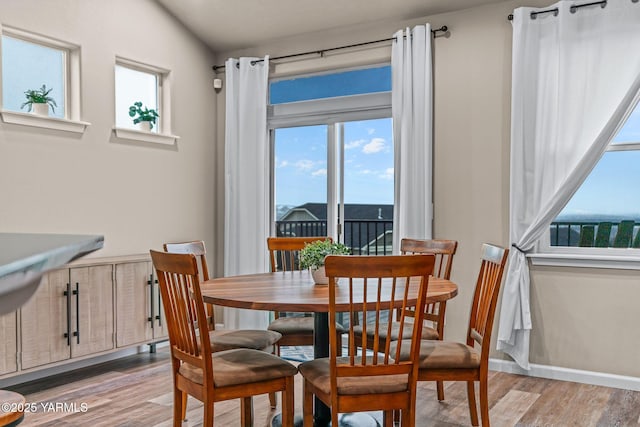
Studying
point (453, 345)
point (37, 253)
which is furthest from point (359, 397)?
point (37, 253)

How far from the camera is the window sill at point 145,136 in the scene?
14.5 ft

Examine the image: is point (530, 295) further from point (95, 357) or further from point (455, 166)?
point (95, 357)

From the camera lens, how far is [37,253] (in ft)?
2.41

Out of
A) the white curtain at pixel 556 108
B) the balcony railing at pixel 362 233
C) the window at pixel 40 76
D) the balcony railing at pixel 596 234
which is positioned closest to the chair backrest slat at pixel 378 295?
the white curtain at pixel 556 108

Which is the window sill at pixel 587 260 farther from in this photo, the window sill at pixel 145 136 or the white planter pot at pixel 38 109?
the white planter pot at pixel 38 109

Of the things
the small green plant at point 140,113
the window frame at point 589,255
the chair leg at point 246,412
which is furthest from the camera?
the small green plant at point 140,113

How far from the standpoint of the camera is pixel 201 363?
7.29 feet

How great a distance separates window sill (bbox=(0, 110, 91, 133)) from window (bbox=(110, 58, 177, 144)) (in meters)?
0.35

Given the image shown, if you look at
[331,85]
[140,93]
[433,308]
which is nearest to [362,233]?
[331,85]

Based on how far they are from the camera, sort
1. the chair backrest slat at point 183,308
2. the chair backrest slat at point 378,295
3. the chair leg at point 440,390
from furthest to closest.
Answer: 1. the chair leg at point 440,390
2. the chair backrest slat at point 183,308
3. the chair backrest slat at point 378,295

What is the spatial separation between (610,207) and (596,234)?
204mm

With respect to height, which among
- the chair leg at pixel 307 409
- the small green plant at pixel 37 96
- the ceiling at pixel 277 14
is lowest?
the chair leg at pixel 307 409

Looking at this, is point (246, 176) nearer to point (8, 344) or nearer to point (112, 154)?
point (112, 154)

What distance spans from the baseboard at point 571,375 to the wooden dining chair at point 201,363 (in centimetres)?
218
